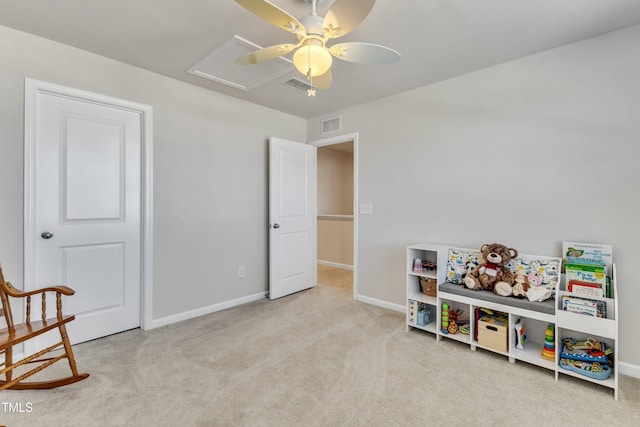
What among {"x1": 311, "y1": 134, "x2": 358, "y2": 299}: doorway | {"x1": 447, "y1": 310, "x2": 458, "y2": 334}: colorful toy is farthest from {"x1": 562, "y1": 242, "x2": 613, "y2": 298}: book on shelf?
{"x1": 311, "y1": 134, "x2": 358, "y2": 299}: doorway

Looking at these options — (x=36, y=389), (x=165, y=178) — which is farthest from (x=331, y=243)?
(x=36, y=389)

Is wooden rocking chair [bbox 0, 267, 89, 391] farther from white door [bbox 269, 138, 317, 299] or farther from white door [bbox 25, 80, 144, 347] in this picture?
white door [bbox 269, 138, 317, 299]

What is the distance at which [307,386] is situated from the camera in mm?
1856

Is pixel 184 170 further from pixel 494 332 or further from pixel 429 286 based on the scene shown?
pixel 494 332

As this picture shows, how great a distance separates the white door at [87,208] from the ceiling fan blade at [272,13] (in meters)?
1.87

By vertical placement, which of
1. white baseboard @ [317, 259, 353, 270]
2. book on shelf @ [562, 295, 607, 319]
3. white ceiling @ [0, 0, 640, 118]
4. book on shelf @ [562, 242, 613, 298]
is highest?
white ceiling @ [0, 0, 640, 118]

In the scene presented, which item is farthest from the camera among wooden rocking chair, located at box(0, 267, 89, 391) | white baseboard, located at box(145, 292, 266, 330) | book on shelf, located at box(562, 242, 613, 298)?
white baseboard, located at box(145, 292, 266, 330)

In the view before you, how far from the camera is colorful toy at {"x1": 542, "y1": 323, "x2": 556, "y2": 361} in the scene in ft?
6.69

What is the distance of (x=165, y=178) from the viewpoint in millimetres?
2762

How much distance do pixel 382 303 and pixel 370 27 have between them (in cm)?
263

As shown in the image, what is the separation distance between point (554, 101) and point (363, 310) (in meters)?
2.50

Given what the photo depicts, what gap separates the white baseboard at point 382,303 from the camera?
3105mm

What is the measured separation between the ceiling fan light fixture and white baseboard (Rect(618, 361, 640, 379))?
2751 millimetres

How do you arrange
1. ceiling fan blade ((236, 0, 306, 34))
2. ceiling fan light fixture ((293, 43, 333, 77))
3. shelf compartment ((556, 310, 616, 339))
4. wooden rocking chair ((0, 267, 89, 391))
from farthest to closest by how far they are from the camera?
shelf compartment ((556, 310, 616, 339))
wooden rocking chair ((0, 267, 89, 391))
ceiling fan light fixture ((293, 43, 333, 77))
ceiling fan blade ((236, 0, 306, 34))
